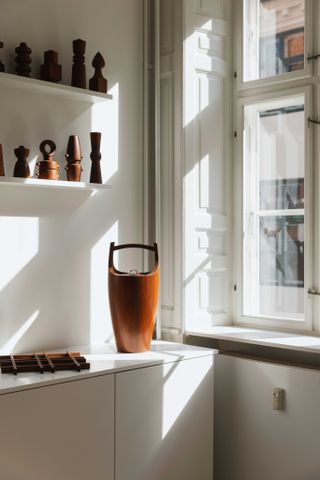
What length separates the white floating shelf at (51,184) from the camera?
9.11 feet

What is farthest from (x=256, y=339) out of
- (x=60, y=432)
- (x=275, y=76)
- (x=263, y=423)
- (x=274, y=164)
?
(x=275, y=76)

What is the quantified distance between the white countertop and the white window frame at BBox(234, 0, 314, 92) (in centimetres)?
149

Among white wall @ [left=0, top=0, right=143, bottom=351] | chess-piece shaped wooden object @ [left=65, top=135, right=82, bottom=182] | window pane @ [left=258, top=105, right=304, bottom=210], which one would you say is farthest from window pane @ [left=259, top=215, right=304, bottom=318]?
chess-piece shaped wooden object @ [left=65, top=135, right=82, bottom=182]

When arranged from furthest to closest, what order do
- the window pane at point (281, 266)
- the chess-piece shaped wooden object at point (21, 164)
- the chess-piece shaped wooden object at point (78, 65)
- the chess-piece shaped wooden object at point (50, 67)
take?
the window pane at point (281, 266) < the chess-piece shaped wooden object at point (78, 65) < the chess-piece shaped wooden object at point (50, 67) < the chess-piece shaped wooden object at point (21, 164)

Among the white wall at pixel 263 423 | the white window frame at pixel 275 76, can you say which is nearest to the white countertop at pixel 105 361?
the white wall at pixel 263 423

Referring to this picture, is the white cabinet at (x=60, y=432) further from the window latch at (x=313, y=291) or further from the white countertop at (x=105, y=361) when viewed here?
the window latch at (x=313, y=291)

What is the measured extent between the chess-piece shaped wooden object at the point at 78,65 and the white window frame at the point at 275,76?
0.98 meters

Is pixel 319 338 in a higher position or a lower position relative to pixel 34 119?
lower

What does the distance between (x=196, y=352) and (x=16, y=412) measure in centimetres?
105

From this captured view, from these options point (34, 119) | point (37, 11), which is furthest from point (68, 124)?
point (37, 11)

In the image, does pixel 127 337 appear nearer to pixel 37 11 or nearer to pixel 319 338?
pixel 319 338

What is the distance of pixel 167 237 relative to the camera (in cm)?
354

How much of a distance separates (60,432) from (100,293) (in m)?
0.93

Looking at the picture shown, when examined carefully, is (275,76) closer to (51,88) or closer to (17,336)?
(51,88)
